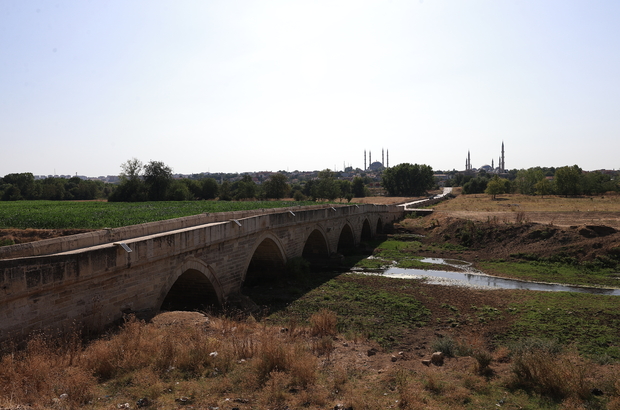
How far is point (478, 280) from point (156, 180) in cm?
3596

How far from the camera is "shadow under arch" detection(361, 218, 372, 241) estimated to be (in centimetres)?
3143

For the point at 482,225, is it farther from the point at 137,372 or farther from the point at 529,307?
the point at 137,372

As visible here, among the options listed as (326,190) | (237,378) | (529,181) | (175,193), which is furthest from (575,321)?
(529,181)

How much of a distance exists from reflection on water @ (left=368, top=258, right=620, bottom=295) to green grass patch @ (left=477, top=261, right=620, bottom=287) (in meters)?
0.77

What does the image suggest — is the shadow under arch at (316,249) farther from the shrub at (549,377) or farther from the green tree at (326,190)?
the green tree at (326,190)

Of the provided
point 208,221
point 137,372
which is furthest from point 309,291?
point 137,372

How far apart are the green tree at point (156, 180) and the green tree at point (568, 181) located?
5151 cm

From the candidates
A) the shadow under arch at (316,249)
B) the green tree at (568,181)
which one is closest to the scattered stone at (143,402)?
the shadow under arch at (316,249)

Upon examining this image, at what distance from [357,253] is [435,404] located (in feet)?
65.9

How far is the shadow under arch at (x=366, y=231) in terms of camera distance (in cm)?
3143

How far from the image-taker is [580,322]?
483 inches

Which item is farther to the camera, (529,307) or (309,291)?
(309,291)

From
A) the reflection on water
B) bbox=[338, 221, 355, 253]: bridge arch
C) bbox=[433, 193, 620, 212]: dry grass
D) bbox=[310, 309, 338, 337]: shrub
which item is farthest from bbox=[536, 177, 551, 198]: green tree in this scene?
bbox=[310, 309, 338, 337]: shrub

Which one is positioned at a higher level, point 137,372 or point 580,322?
point 137,372
